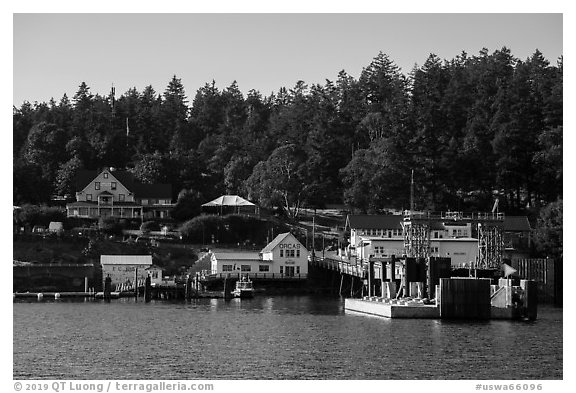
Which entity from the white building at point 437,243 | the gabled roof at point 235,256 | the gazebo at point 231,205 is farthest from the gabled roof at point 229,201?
the gabled roof at point 235,256

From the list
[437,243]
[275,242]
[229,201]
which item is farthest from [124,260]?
[437,243]

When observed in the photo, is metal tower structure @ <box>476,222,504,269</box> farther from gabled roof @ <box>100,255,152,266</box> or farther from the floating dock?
gabled roof @ <box>100,255,152,266</box>

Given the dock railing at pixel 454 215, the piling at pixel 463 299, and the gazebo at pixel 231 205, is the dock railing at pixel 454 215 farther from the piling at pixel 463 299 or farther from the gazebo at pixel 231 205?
the piling at pixel 463 299

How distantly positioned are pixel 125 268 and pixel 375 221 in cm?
2421

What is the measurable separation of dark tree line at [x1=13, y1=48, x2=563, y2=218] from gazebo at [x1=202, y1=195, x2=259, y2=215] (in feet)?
5.74

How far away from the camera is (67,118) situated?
6722 inches

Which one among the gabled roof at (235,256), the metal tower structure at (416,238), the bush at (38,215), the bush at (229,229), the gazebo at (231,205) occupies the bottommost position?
the gabled roof at (235,256)

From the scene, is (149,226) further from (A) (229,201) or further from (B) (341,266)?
(B) (341,266)

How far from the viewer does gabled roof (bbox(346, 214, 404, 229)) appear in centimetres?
12738

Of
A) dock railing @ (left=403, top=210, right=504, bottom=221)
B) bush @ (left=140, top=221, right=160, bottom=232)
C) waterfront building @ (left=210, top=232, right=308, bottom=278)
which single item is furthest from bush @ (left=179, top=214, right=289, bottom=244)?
dock railing @ (left=403, top=210, right=504, bottom=221)

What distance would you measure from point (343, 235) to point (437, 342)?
60.9m

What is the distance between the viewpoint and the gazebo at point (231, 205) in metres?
139

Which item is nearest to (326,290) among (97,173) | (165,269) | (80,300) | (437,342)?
(165,269)

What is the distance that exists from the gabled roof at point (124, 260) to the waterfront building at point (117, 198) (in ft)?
70.7
